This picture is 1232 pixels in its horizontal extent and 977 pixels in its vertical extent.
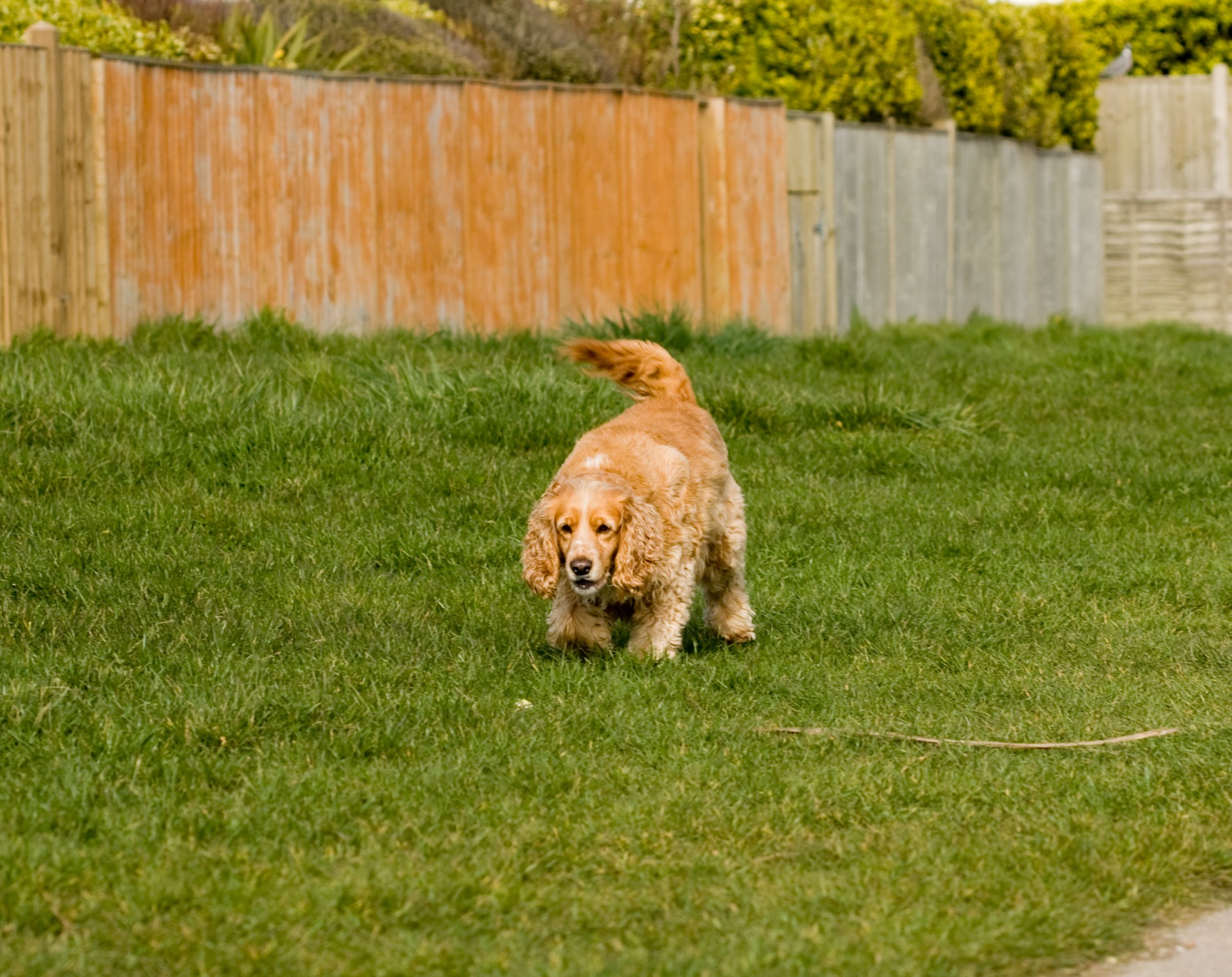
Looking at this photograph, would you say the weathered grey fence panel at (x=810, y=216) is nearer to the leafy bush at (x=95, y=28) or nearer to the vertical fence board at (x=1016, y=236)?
the vertical fence board at (x=1016, y=236)

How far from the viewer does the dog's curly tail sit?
274 inches

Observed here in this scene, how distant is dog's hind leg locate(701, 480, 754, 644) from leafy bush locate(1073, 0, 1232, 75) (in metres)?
18.7

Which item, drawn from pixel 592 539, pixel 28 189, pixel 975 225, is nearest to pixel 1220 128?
pixel 975 225

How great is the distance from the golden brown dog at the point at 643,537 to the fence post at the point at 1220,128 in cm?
1566

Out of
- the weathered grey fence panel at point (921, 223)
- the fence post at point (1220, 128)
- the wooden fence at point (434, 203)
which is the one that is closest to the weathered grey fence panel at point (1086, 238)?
the fence post at point (1220, 128)

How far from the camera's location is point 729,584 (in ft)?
20.8

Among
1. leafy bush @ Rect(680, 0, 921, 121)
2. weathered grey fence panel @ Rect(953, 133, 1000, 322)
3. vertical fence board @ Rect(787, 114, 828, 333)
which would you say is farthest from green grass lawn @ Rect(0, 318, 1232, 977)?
weathered grey fence panel @ Rect(953, 133, 1000, 322)

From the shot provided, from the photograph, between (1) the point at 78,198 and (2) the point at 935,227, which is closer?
(1) the point at 78,198

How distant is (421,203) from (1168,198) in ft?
36.8

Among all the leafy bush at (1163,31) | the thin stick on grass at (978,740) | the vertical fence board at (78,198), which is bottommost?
the thin stick on grass at (978,740)

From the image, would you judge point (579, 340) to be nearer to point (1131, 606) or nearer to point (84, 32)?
point (1131, 606)

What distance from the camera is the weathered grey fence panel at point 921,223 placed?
1655cm

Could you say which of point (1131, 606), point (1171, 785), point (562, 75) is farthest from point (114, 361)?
point (562, 75)

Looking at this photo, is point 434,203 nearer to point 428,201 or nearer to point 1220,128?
point 428,201
